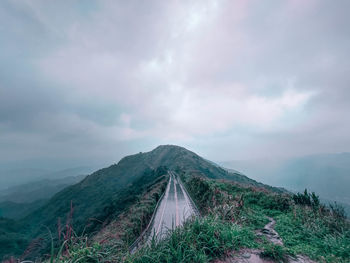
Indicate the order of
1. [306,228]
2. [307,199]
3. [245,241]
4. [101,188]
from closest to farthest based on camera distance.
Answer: [245,241] < [306,228] < [307,199] < [101,188]

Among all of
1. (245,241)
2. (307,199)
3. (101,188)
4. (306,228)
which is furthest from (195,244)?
(101,188)

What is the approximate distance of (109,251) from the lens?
14.2 ft

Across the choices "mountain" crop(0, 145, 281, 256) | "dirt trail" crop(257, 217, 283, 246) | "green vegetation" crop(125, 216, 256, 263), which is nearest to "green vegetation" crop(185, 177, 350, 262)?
"dirt trail" crop(257, 217, 283, 246)

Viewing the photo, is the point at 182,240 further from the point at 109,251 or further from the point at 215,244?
the point at 109,251

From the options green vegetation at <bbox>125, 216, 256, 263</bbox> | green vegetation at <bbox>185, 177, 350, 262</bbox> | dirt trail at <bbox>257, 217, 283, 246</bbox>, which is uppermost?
green vegetation at <bbox>125, 216, 256, 263</bbox>

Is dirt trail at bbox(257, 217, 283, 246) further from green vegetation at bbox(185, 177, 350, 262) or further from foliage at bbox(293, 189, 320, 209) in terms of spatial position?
foliage at bbox(293, 189, 320, 209)

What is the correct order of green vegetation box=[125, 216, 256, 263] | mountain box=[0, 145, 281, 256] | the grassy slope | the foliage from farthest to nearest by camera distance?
1. mountain box=[0, 145, 281, 256]
2. the foliage
3. the grassy slope
4. green vegetation box=[125, 216, 256, 263]

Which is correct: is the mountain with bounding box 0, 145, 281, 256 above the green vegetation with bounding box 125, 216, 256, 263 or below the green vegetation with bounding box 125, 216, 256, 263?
below

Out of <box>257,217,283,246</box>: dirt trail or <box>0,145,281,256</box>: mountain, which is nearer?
<box>257,217,283,246</box>: dirt trail

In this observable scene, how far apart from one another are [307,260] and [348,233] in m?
2.81

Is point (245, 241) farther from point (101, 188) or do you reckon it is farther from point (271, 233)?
point (101, 188)

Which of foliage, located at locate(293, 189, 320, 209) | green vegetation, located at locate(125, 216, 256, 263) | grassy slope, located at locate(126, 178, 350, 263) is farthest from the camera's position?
foliage, located at locate(293, 189, 320, 209)

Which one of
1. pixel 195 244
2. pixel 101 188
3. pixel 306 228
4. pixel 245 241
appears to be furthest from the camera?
pixel 101 188

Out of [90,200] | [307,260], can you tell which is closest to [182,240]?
[307,260]
